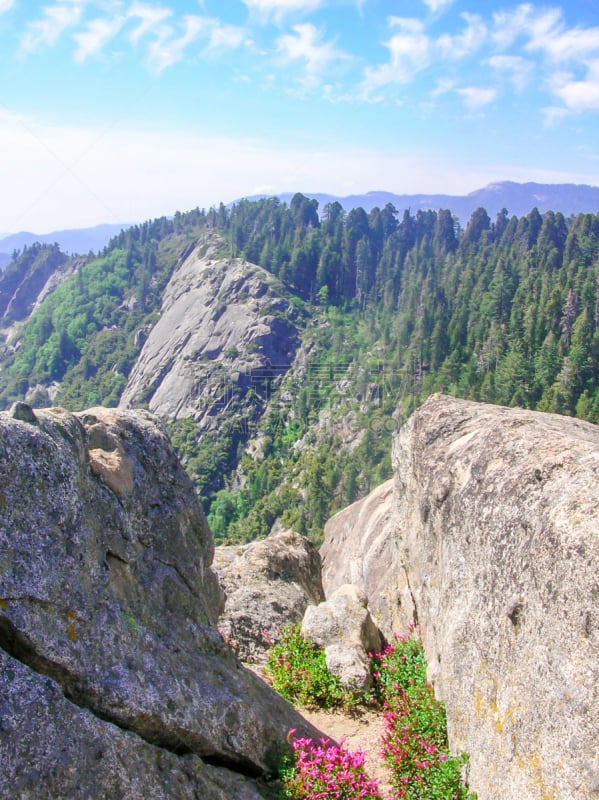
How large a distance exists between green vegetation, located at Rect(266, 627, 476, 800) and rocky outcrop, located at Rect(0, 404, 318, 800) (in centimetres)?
67

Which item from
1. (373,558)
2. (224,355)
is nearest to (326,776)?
(373,558)

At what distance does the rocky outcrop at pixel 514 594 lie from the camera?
8.02m

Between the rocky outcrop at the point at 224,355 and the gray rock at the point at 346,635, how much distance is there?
14826 cm

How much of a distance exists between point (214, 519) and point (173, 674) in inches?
5288

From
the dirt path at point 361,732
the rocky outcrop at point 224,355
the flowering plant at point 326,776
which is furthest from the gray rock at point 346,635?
the rocky outcrop at point 224,355

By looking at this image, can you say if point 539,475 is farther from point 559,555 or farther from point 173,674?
point 173,674

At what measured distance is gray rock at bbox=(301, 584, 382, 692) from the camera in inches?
560

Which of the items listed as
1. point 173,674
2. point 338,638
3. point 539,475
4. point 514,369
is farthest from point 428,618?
point 514,369

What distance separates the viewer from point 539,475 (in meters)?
10.5

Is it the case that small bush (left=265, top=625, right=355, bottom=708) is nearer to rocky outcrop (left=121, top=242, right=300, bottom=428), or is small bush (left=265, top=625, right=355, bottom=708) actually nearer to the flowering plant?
the flowering plant

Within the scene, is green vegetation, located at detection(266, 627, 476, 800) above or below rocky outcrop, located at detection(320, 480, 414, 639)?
above

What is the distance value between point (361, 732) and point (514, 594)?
5.02 m

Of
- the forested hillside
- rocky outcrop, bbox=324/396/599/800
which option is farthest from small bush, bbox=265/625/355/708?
the forested hillside

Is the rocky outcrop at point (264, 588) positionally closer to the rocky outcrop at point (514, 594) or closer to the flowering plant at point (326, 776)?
the rocky outcrop at point (514, 594)
